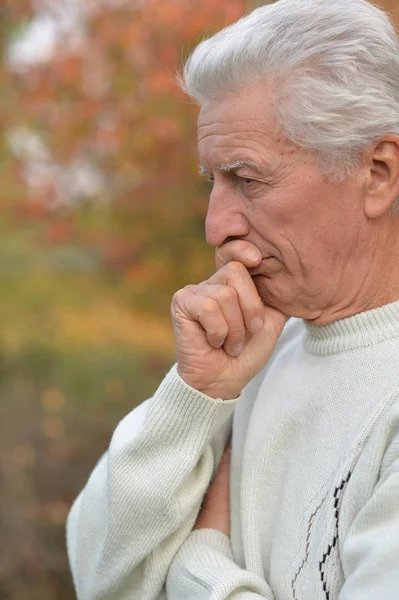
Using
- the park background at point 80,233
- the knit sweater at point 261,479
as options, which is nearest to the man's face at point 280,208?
the knit sweater at point 261,479

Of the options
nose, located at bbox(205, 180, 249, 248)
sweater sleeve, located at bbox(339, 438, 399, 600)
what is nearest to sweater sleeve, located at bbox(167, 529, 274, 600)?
sweater sleeve, located at bbox(339, 438, 399, 600)

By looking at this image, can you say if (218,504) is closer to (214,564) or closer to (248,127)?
(214,564)

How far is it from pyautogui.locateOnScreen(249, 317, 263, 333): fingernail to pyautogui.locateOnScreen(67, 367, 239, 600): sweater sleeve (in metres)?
0.17

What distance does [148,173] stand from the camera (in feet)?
14.5

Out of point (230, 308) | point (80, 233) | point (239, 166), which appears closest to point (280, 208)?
point (239, 166)

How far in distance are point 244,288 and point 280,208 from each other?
187 millimetres

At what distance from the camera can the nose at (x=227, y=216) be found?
206 cm

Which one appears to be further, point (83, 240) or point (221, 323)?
point (83, 240)

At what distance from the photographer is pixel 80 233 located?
4699mm

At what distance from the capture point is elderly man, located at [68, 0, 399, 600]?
1.93m

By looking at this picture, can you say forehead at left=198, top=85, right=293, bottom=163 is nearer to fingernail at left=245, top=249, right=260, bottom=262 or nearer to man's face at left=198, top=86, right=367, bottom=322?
man's face at left=198, top=86, right=367, bottom=322

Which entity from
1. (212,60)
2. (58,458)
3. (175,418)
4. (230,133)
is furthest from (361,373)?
(58,458)

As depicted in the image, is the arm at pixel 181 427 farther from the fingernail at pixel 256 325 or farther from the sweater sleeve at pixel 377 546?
the sweater sleeve at pixel 377 546

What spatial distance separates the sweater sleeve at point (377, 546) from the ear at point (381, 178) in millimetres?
515
